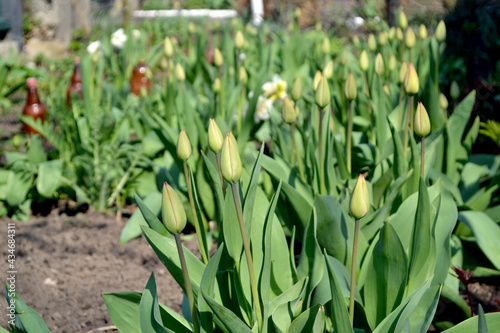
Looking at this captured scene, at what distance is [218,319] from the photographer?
1.18 m

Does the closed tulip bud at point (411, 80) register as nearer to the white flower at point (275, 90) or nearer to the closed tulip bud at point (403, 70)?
the closed tulip bud at point (403, 70)

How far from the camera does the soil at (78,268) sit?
5.93 ft

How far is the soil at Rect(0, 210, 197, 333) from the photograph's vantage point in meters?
1.81

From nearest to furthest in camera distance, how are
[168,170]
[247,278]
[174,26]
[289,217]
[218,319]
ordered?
[218,319] < [247,278] < [289,217] < [168,170] < [174,26]

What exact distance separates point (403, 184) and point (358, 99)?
963mm

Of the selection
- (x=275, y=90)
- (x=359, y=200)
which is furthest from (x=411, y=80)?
(x=275, y=90)

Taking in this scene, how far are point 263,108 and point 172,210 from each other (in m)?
1.70

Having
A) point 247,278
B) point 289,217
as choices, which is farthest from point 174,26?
point 247,278

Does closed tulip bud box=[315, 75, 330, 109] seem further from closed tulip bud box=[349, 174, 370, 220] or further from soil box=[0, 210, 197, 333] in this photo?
soil box=[0, 210, 197, 333]

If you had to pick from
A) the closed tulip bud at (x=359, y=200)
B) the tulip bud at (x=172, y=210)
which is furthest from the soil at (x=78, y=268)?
the closed tulip bud at (x=359, y=200)

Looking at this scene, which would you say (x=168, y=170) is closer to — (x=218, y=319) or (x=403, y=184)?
(x=403, y=184)

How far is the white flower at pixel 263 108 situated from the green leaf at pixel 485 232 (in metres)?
1.12

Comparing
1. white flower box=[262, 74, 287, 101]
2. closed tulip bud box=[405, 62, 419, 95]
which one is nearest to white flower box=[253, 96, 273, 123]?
white flower box=[262, 74, 287, 101]

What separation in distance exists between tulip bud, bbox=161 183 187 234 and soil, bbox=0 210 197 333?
84 centimetres
